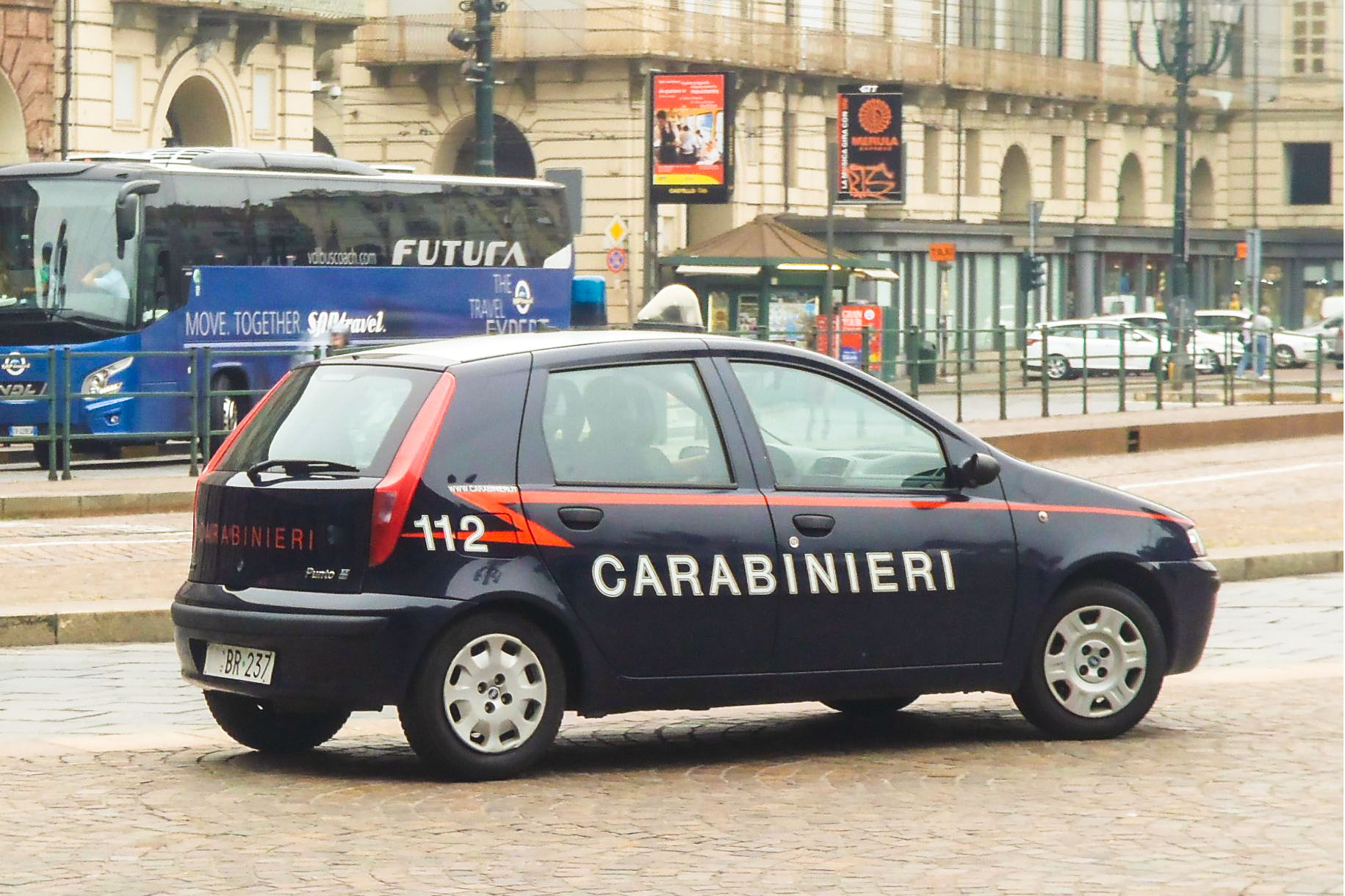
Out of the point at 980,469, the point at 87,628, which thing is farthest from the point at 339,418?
the point at 87,628

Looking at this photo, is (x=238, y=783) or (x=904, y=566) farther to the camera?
(x=904, y=566)

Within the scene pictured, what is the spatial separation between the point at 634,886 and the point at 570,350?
2.30m

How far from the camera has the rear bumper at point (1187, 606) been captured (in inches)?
335

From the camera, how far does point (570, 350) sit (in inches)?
309

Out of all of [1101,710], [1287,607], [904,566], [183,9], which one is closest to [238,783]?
[904,566]

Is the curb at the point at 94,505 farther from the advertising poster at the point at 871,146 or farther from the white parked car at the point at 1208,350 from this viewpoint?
the advertising poster at the point at 871,146

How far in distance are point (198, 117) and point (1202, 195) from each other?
134ft

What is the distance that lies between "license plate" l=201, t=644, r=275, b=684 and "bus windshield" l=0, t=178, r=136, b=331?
1838 centimetres

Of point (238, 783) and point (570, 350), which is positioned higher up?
point (570, 350)

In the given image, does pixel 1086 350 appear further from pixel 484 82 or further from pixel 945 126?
pixel 945 126

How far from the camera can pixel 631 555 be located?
25.0ft

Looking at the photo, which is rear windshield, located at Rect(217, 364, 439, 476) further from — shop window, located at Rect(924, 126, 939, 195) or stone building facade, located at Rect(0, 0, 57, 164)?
shop window, located at Rect(924, 126, 939, 195)

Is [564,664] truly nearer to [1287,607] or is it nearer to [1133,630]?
[1133,630]

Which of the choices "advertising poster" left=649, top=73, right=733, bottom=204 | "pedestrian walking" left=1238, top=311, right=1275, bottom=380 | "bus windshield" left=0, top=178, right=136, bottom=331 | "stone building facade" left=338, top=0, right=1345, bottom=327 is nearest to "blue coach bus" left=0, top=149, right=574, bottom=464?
"bus windshield" left=0, top=178, right=136, bottom=331
